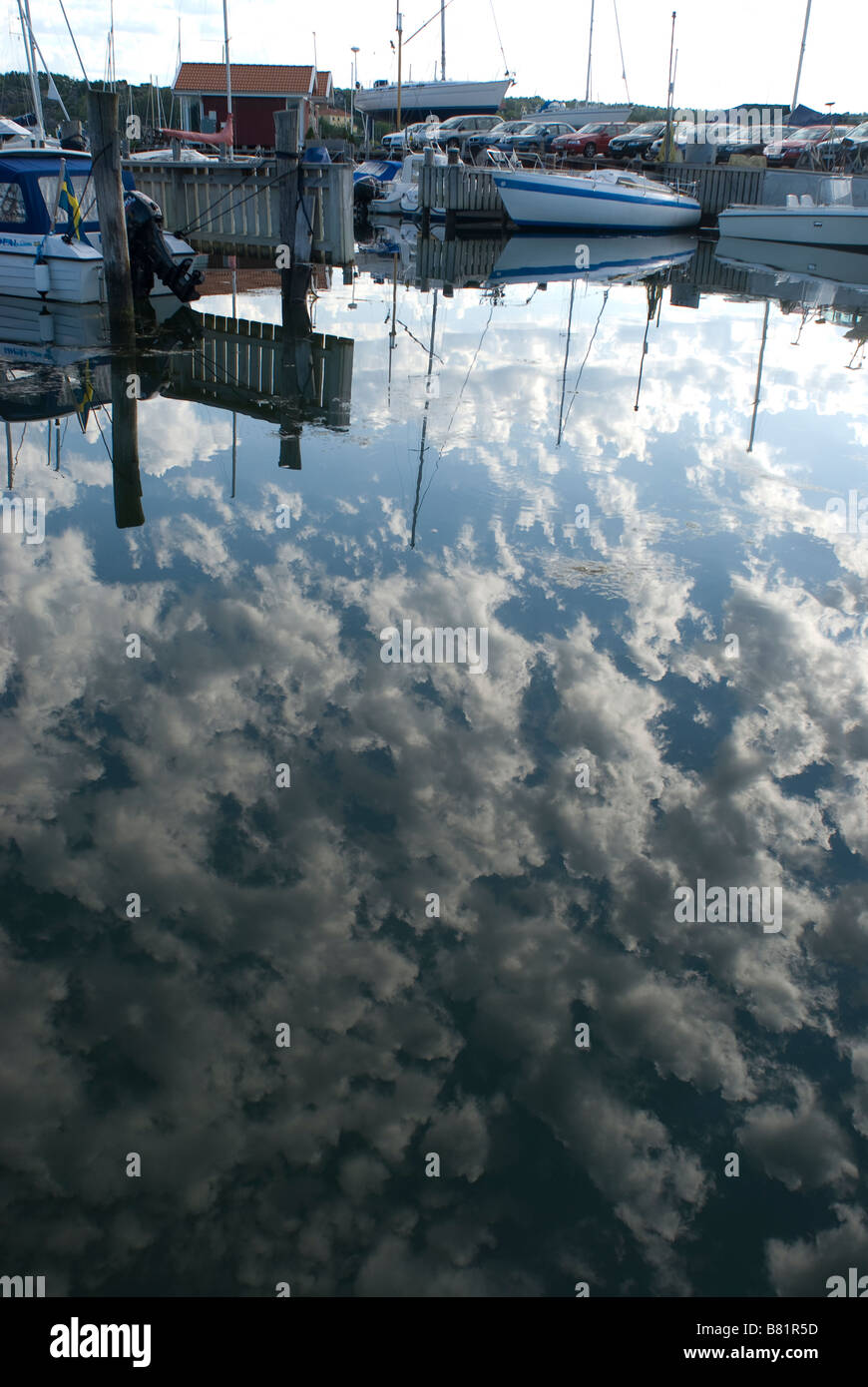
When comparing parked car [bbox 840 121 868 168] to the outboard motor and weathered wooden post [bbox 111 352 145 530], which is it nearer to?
the outboard motor

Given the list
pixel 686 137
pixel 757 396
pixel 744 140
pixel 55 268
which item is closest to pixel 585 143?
pixel 686 137

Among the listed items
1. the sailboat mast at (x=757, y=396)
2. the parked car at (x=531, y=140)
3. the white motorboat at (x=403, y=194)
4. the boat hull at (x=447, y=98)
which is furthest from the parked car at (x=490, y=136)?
the sailboat mast at (x=757, y=396)

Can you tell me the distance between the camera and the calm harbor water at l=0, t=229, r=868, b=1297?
2.93 metres

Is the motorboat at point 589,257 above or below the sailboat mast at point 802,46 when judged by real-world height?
below

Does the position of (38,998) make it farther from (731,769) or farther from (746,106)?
(746,106)

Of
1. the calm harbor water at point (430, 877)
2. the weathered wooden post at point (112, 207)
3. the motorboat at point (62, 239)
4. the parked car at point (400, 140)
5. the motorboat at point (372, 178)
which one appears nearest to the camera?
the calm harbor water at point (430, 877)

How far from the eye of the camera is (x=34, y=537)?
7.39 meters

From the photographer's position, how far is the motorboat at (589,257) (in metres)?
22.5

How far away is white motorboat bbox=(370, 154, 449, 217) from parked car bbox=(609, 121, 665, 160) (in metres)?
13.2

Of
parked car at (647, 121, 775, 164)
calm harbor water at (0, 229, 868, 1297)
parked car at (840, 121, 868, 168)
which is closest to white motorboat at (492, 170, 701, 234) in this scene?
parked car at (840, 121, 868, 168)

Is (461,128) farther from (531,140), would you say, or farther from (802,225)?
(802,225)

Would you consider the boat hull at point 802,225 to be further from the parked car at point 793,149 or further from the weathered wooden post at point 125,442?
the weathered wooden post at point 125,442

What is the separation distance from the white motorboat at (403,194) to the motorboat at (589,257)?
397 cm

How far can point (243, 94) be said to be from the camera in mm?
53906
